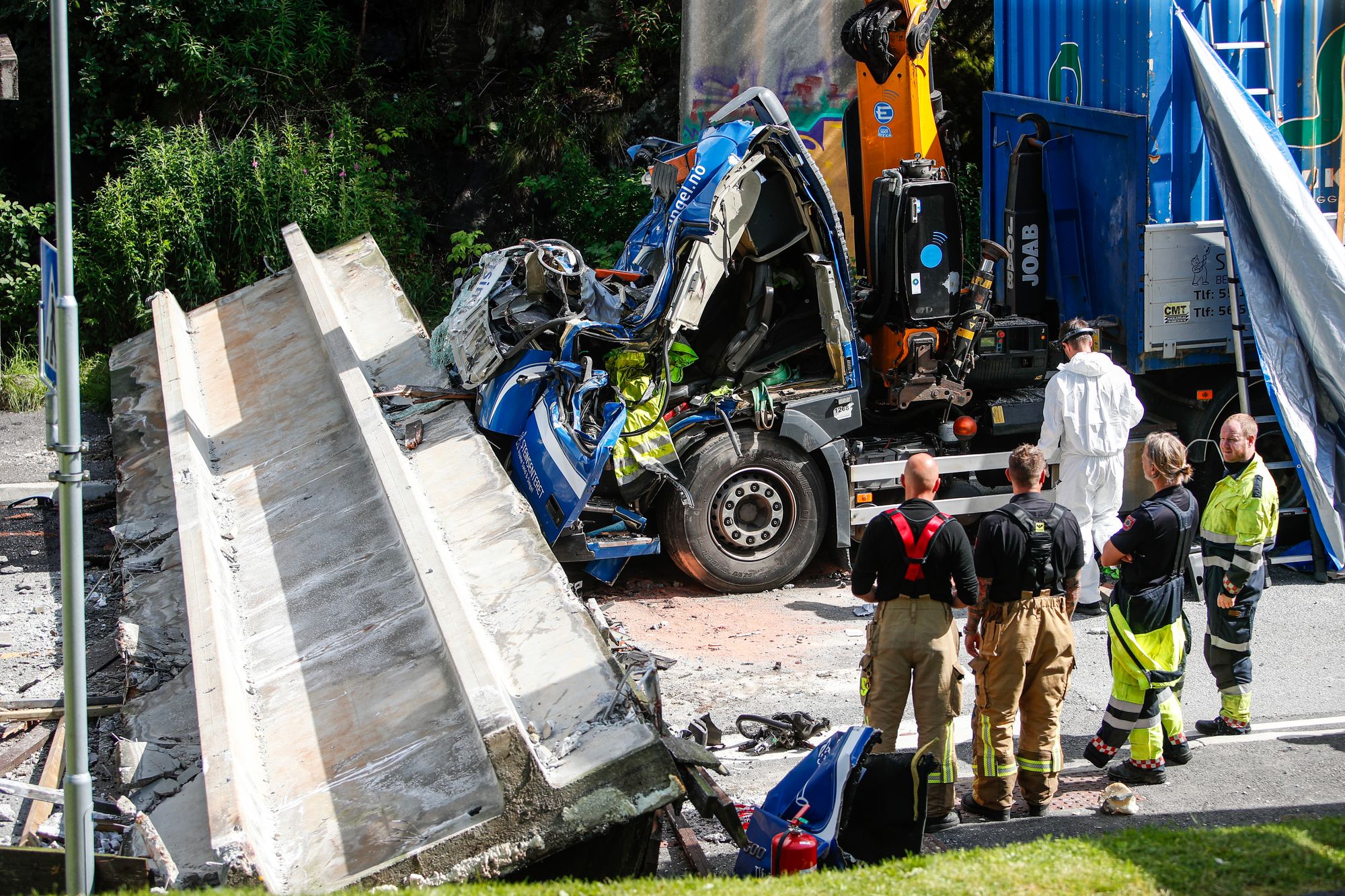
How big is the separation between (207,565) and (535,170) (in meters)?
8.60

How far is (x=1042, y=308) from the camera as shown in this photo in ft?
28.3

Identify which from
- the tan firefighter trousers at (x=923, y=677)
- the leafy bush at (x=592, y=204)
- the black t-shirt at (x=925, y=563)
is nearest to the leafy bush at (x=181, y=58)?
the leafy bush at (x=592, y=204)

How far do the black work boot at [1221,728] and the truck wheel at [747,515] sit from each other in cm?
267

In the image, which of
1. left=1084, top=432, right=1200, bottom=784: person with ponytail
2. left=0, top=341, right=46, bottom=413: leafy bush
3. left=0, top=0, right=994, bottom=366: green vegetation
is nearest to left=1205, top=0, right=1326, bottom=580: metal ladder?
left=1084, top=432, right=1200, bottom=784: person with ponytail

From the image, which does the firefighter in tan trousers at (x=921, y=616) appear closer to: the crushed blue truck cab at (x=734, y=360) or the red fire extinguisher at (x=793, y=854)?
A: the red fire extinguisher at (x=793, y=854)

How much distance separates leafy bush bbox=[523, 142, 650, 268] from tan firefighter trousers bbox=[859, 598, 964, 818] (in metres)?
8.59

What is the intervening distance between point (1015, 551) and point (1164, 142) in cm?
383

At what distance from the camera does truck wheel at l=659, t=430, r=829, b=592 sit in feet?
24.7

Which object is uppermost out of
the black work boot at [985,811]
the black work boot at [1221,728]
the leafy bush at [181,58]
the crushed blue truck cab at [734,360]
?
the leafy bush at [181,58]

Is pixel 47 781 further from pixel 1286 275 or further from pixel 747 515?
pixel 1286 275

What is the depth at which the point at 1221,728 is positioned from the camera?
577 cm

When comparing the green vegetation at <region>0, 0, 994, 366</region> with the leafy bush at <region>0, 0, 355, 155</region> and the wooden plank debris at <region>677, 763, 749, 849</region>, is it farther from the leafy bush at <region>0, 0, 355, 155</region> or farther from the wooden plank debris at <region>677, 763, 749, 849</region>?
the wooden plank debris at <region>677, 763, 749, 849</region>

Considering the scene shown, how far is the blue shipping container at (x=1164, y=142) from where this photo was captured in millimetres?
7551

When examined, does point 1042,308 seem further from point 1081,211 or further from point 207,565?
point 207,565
